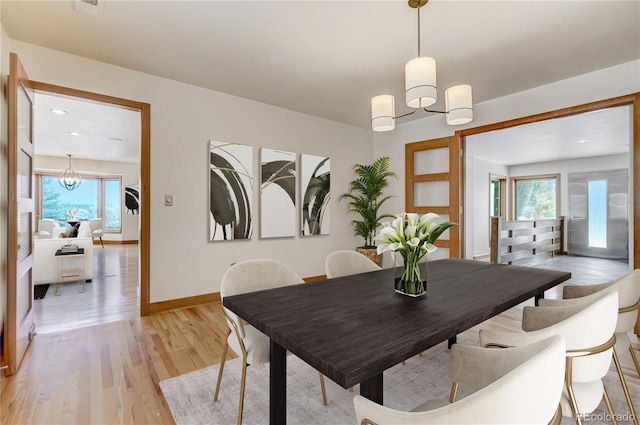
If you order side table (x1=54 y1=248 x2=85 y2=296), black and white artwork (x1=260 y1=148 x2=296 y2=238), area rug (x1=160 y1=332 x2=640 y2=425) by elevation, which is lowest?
area rug (x1=160 y1=332 x2=640 y2=425)

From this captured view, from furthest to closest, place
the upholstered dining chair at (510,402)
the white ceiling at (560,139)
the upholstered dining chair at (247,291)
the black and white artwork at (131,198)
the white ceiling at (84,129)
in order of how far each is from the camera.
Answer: the black and white artwork at (131,198)
the white ceiling at (560,139)
the white ceiling at (84,129)
the upholstered dining chair at (247,291)
the upholstered dining chair at (510,402)

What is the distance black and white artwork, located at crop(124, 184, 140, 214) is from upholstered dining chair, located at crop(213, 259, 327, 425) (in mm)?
8981

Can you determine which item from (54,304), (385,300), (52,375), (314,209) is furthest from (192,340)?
(314,209)

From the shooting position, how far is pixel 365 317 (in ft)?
3.92

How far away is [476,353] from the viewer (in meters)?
1.07

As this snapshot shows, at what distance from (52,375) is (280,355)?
72.3 inches

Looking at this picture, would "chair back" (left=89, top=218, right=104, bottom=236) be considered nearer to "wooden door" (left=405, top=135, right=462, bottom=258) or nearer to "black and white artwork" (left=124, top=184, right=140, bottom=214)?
"black and white artwork" (left=124, top=184, right=140, bottom=214)

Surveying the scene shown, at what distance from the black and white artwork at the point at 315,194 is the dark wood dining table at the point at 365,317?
8.21 ft

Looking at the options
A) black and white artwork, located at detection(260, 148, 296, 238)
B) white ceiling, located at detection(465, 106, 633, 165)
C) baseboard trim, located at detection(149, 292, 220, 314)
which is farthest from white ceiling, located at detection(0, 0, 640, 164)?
baseboard trim, located at detection(149, 292, 220, 314)

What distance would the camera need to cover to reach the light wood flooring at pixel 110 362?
1649mm

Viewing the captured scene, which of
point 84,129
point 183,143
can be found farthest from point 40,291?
point 84,129

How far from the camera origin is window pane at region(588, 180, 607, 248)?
7461 mm

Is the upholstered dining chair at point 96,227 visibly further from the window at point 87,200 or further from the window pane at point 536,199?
the window pane at point 536,199

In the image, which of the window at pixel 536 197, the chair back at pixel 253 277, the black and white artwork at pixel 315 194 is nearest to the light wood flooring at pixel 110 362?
the chair back at pixel 253 277
